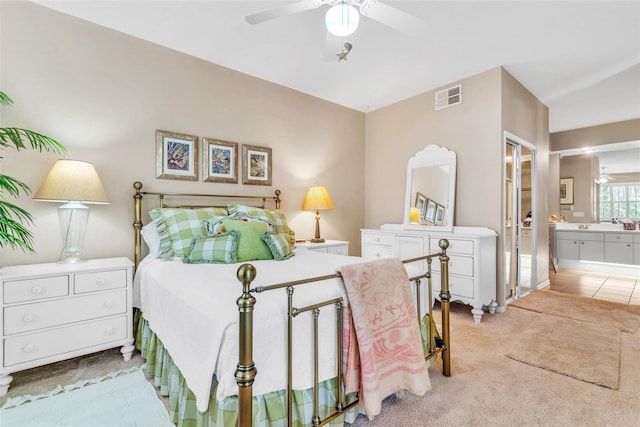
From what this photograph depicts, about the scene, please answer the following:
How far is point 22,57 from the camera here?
7.27 feet

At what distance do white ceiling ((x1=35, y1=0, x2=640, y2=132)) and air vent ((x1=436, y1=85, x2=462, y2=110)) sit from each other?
4.5 inches

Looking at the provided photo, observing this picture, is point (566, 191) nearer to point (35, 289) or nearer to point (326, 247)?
point (326, 247)

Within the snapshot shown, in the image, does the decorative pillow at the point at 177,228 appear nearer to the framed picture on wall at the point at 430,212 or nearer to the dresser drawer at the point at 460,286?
the dresser drawer at the point at 460,286

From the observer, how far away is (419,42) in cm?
279

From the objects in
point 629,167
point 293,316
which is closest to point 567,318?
point 293,316

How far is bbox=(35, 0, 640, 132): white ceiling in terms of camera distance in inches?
92.4

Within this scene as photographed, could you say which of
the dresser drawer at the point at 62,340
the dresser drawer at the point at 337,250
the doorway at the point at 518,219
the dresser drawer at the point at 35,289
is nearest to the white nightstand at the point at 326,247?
the dresser drawer at the point at 337,250

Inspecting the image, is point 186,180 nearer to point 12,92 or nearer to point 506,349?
point 12,92

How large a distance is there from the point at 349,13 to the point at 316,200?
2.21 m

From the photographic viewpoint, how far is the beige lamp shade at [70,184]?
81.5 inches

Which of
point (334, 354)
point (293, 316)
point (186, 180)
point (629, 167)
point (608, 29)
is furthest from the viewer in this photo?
point (629, 167)

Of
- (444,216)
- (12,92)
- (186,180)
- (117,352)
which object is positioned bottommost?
(117,352)

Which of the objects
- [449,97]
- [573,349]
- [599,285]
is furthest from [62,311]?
[599,285]

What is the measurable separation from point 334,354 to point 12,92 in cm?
289
